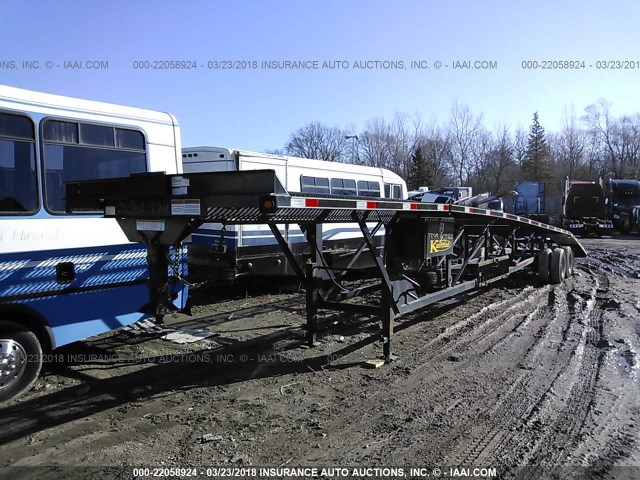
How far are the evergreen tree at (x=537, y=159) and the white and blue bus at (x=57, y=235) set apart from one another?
6601 centimetres

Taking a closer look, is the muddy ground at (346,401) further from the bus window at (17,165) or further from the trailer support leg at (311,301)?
the bus window at (17,165)

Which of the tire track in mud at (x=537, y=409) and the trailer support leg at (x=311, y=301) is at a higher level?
the trailer support leg at (x=311, y=301)

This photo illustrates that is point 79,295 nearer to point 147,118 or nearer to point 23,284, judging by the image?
point 23,284

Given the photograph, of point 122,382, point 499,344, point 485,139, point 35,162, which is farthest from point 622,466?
point 485,139

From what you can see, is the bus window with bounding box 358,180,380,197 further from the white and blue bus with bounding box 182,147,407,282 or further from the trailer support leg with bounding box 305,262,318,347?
the trailer support leg with bounding box 305,262,318,347

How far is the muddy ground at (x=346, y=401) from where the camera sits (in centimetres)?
370

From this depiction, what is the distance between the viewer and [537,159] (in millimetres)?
66250

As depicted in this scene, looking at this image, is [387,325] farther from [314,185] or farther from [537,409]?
[314,185]

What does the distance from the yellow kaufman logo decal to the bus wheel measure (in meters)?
4.93

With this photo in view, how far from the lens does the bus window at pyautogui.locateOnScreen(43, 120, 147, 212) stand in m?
5.28

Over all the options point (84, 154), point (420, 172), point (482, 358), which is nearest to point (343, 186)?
point (482, 358)

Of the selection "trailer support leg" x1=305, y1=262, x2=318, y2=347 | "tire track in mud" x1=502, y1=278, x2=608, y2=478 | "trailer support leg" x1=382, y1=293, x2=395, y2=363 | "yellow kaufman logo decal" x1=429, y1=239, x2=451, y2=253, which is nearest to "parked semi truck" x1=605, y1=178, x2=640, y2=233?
"tire track in mud" x1=502, y1=278, x2=608, y2=478

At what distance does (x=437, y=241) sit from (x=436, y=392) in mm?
2670

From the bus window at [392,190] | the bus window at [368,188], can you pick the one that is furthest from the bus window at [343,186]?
the bus window at [392,190]
